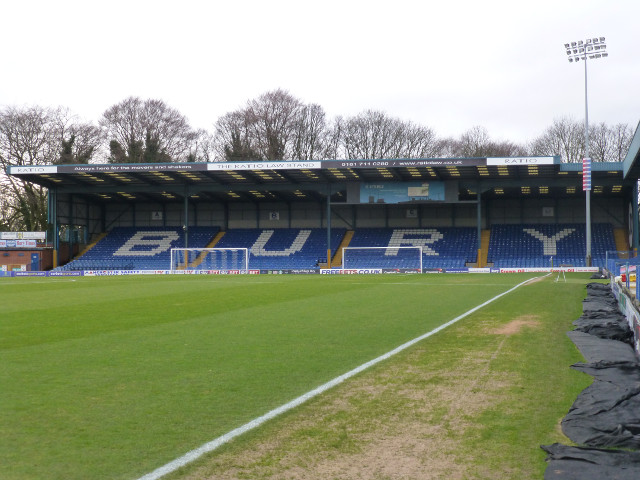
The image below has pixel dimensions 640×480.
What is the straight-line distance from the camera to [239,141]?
62.8 metres

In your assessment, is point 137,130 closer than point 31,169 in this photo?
No

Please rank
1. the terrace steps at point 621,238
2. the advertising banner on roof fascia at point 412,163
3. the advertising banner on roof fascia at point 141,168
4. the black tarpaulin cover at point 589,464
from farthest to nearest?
the terrace steps at point 621,238, the advertising banner on roof fascia at point 141,168, the advertising banner on roof fascia at point 412,163, the black tarpaulin cover at point 589,464

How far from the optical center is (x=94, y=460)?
178 inches

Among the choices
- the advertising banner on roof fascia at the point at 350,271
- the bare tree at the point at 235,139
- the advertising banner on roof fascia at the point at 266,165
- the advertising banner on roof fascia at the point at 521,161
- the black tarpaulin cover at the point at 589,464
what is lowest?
the advertising banner on roof fascia at the point at 350,271

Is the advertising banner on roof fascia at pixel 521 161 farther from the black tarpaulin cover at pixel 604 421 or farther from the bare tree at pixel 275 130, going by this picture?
the black tarpaulin cover at pixel 604 421

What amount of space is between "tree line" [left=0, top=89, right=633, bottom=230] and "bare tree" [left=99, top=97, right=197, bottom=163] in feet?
0.32

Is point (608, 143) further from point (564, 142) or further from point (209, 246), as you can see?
point (209, 246)

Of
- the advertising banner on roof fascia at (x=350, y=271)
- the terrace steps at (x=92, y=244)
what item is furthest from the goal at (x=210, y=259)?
the terrace steps at (x=92, y=244)

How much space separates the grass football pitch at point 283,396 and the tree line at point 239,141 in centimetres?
4695

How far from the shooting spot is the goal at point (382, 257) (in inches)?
1973

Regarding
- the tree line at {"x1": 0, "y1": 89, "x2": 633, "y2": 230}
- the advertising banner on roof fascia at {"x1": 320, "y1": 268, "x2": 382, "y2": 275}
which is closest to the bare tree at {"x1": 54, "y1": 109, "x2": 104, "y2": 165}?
the tree line at {"x1": 0, "y1": 89, "x2": 633, "y2": 230}

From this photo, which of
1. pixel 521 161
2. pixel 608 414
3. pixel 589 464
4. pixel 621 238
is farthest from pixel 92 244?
pixel 589 464

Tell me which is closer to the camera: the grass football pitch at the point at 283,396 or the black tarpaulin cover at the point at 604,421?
the black tarpaulin cover at the point at 604,421

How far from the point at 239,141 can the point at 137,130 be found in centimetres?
995
